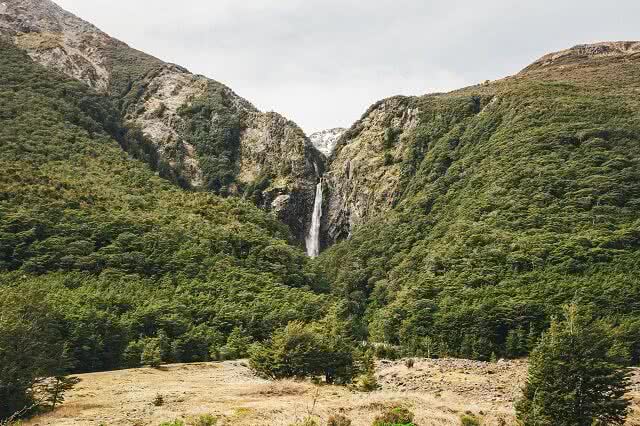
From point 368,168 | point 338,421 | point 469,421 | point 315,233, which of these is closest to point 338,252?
point 315,233

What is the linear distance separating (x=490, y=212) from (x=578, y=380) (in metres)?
53.0

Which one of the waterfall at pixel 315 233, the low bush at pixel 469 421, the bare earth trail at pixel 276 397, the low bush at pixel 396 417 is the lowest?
the bare earth trail at pixel 276 397

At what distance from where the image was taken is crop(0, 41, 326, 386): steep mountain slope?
43750 mm

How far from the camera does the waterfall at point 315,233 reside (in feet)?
376

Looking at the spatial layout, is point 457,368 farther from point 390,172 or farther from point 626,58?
point 626,58

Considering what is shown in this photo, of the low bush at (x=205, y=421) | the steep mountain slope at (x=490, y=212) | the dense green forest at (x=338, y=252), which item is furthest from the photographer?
the steep mountain slope at (x=490, y=212)

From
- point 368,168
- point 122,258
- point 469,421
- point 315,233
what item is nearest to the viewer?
point 469,421

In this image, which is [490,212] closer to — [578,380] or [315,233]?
[315,233]

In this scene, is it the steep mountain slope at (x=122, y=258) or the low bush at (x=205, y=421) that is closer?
the low bush at (x=205, y=421)

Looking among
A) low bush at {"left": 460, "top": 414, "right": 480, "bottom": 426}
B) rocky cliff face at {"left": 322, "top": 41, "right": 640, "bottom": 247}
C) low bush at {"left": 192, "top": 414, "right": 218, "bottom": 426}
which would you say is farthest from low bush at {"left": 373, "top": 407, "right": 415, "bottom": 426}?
rocky cliff face at {"left": 322, "top": 41, "right": 640, "bottom": 247}

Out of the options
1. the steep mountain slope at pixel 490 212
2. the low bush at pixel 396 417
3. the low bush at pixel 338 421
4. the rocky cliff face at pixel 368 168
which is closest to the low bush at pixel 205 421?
the low bush at pixel 338 421

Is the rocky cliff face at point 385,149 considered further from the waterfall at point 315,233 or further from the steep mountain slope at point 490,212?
the waterfall at point 315,233

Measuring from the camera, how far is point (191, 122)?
136 metres

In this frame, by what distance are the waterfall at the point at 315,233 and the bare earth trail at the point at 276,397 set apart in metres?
72.6
